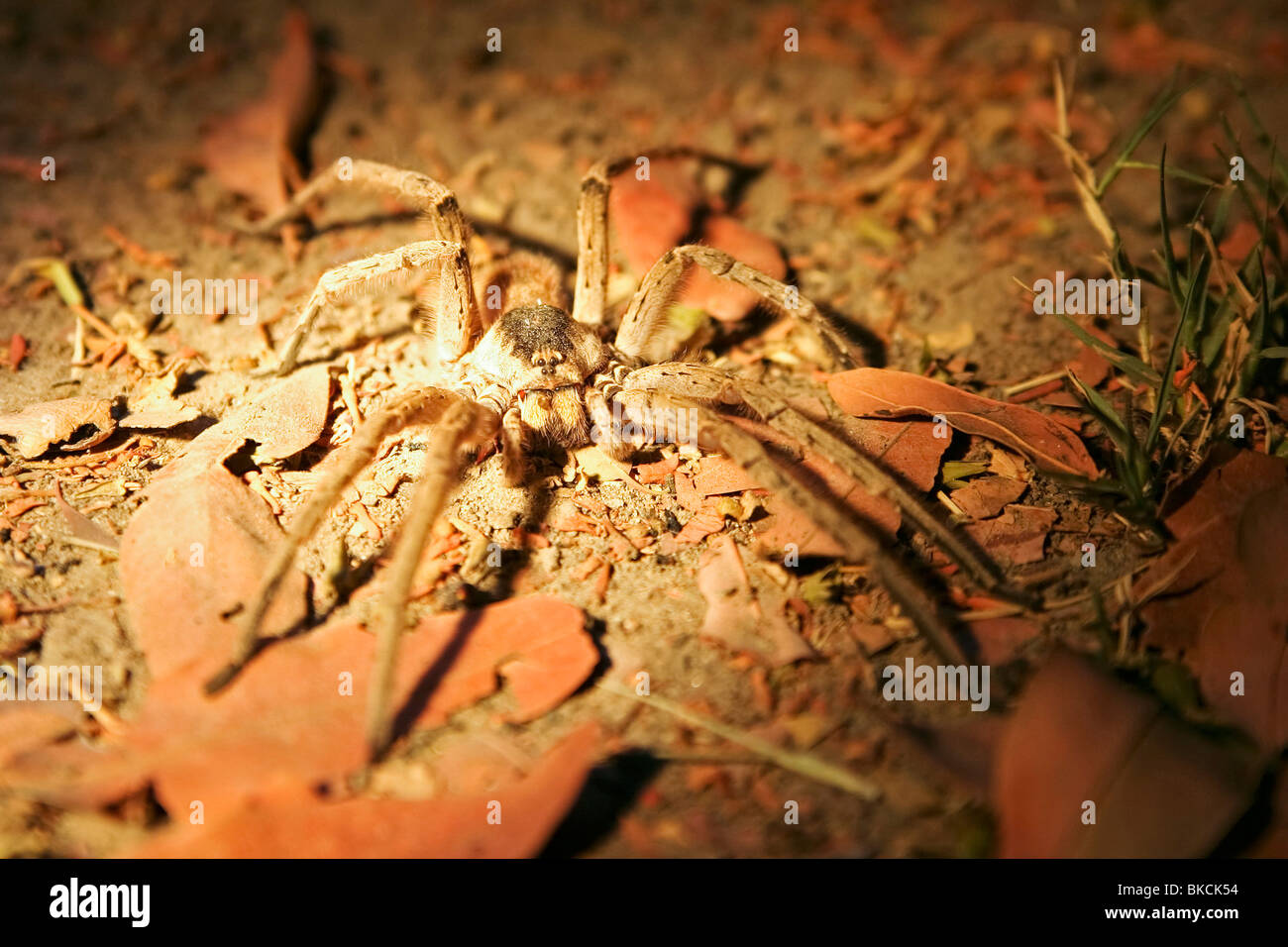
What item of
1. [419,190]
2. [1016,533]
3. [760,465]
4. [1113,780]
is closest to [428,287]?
[419,190]

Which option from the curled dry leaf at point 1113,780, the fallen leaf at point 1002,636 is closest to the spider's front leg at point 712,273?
the fallen leaf at point 1002,636

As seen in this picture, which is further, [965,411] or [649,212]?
[649,212]

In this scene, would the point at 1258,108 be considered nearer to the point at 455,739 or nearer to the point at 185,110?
the point at 455,739

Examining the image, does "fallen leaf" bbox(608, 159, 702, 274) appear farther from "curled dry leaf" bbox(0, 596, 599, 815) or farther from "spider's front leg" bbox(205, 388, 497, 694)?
"curled dry leaf" bbox(0, 596, 599, 815)

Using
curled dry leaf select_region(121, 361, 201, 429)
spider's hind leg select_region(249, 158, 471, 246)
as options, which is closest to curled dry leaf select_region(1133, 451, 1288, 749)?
spider's hind leg select_region(249, 158, 471, 246)

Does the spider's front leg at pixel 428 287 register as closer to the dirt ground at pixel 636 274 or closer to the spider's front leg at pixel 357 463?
the dirt ground at pixel 636 274

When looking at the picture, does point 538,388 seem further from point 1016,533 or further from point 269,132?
point 269,132
